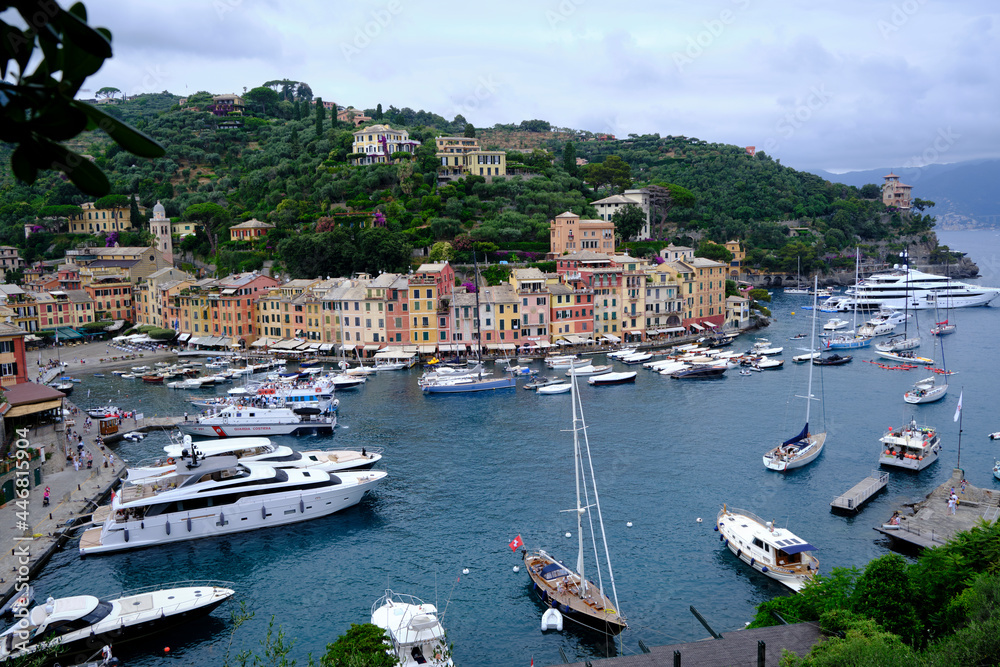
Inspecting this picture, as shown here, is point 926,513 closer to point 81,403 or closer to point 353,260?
point 81,403

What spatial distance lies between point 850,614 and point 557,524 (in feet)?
38.9

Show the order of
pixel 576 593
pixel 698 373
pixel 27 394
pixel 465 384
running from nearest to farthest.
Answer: pixel 576 593
pixel 27 394
pixel 465 384
pixel 698 373

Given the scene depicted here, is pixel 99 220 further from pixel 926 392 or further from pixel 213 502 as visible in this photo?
pixel 926 392

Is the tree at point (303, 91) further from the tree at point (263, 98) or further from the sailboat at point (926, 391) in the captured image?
the sailboat at point (926, 391)

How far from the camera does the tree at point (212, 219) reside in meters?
82.6

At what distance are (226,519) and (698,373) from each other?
33182 mm

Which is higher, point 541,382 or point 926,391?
point 926,391

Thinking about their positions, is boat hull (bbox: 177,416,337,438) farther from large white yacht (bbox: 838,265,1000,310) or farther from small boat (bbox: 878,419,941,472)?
large white yacht (bbox: 838,265,1000,310)

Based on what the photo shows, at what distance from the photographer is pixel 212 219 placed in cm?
8262

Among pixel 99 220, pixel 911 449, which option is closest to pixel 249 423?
pixel 911 449

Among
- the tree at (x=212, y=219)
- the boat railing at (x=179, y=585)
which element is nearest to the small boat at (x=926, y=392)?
the boat railing at (x=179, y=585)

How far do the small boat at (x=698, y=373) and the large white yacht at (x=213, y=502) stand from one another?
91.3ft

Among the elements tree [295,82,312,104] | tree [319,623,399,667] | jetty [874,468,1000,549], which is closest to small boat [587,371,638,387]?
jetty [874,468,1000,549]

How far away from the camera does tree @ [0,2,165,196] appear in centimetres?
177
